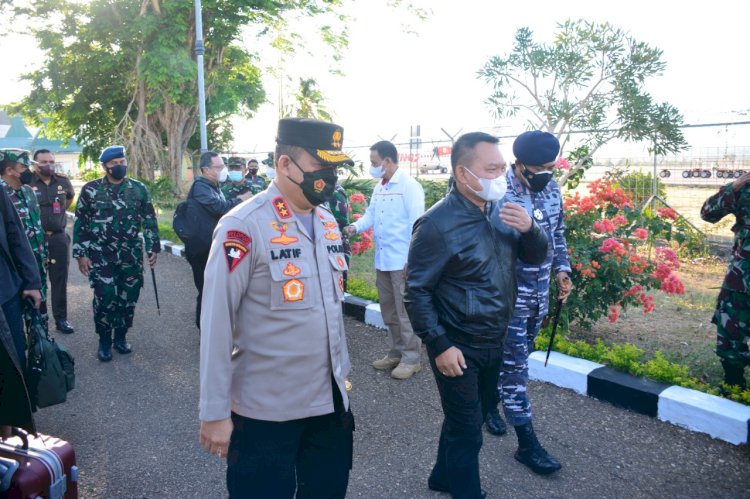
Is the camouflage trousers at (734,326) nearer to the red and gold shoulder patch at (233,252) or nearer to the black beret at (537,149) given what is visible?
the black beret at (537,149)

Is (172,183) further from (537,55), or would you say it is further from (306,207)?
(306,207)

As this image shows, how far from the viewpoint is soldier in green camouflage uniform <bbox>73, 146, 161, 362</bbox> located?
5371 millimetres

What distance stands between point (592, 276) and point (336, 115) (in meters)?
17.1

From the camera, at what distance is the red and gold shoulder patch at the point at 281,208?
7.02 feet

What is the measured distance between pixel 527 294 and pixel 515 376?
48cm

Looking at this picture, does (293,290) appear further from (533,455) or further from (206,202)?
(206,202)

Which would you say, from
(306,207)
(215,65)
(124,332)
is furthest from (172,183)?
(306,207)

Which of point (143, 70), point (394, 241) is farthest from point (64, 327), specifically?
point (143, 70)

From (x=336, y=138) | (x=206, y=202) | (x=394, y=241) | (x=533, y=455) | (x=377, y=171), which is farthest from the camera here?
(x=206, y=202)

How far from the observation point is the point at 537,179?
3.41 meters

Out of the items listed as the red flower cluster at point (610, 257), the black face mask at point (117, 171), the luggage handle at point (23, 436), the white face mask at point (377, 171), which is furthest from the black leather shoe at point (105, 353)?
the red flower cluster at point (610, 257)

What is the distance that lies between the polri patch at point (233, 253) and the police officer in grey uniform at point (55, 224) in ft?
17.2

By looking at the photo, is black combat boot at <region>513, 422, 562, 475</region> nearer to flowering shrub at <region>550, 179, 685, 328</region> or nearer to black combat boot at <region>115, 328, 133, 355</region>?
flowering shrub at <region>550, 179, 685, 328</region>

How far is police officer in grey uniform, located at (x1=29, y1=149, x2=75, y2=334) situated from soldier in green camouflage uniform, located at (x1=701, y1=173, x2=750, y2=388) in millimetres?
6138
